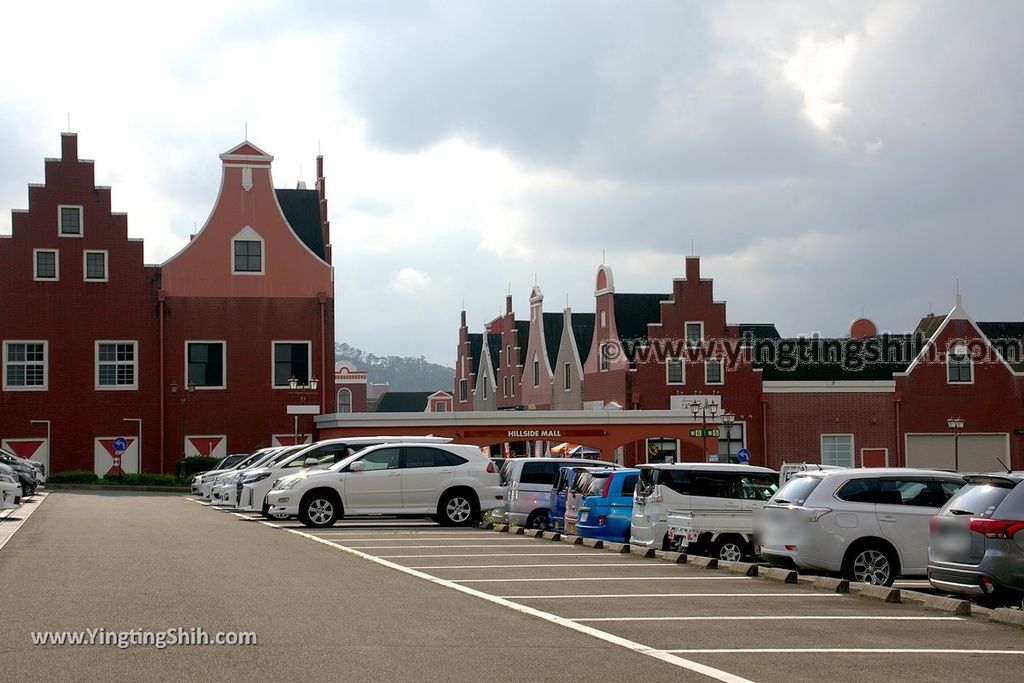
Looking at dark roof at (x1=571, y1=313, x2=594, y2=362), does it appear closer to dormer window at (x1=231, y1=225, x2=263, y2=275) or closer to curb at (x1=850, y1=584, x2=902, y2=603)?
dormer window at (x1=231, y1=225, x2=263, y2=275)

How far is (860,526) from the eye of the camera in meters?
16.5

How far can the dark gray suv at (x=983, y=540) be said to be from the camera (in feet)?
42.3

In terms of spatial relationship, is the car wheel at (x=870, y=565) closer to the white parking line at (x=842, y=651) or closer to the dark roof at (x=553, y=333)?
the white parking line at (x=842, y=651)

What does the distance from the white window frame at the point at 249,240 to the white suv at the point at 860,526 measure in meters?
43.8

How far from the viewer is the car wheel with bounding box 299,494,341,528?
26.5 metres

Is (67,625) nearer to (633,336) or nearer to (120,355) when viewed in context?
(120,355)

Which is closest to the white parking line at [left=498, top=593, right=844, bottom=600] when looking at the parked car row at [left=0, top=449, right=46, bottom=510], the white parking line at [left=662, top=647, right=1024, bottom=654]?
the white parking line at [left=662, top=647, right=1024, bottom=654]

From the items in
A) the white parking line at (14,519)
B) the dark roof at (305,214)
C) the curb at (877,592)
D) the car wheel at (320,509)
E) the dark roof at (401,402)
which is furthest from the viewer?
the dark roof at (401,402)

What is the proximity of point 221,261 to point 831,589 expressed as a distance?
45.7 m

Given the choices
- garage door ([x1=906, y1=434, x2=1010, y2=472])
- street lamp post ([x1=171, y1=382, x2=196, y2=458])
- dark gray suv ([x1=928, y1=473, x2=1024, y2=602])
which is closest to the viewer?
dark gray suv ([x1=928, y1=473, x2=1024, y2=602])

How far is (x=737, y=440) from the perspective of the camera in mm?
60531

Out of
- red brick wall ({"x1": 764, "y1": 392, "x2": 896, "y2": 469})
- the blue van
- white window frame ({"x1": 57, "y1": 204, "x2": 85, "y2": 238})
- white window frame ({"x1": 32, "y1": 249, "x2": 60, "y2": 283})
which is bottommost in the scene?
the blue van

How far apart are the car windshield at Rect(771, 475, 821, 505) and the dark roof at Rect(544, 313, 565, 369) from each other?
5595 cm

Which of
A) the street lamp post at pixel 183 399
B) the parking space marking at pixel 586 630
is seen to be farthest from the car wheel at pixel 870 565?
the street lamp post at pixel 183 399
